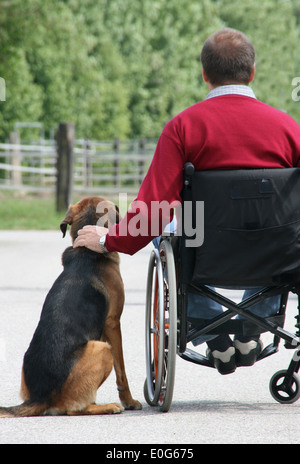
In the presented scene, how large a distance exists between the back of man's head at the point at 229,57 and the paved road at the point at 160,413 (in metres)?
1.55

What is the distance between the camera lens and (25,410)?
4.07 meters

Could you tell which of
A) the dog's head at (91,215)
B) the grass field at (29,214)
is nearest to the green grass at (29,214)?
the grass field at (29,214)

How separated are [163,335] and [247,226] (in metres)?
0.62

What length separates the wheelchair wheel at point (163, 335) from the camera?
158 inches

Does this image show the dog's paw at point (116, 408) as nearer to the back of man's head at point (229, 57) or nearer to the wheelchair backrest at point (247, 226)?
the wheelchair backrest at point (247, 226)

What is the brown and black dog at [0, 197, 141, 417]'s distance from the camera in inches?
160

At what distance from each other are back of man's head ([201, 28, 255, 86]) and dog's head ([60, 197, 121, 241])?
0.95 m

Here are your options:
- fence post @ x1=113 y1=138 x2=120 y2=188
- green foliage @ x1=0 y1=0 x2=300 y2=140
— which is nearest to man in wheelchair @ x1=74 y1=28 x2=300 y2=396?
green foliage @ x1=0 y1=0 x2=300 y2=140

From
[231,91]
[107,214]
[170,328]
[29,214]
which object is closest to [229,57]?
[231,91]

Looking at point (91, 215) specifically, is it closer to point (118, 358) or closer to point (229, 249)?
point (118, 358)

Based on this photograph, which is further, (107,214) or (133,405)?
(107,214)

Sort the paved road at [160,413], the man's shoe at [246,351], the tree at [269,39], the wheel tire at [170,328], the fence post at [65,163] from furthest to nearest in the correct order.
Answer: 1. the tree at [269,39]
2. the fence post at [65,163]
3. the man's shoe at [246,351]
4. the wheel tire at [170,328]
5. the paved road at [160,413]

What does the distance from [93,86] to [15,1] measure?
10223mm

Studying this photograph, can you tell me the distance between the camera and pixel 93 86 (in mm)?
35219
